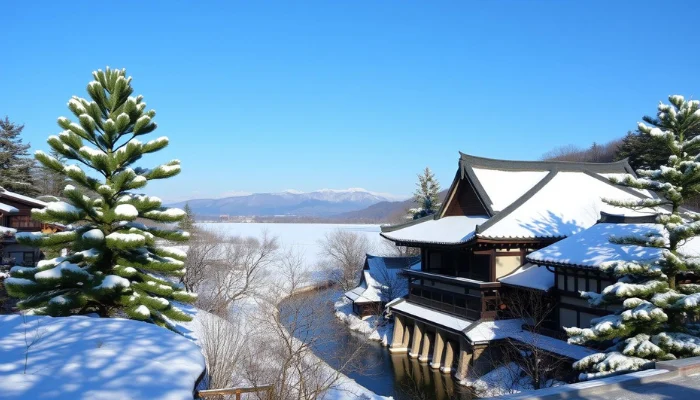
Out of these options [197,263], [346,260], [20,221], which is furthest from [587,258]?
[346,260]

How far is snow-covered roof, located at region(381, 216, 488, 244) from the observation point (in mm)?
18281

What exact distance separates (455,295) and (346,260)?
20.8 metres

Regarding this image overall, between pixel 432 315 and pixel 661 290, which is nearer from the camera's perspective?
pixel 661 290

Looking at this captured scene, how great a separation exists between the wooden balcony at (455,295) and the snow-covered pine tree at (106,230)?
973 centimetres

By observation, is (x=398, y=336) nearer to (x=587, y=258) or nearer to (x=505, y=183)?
(x=505, y=183)

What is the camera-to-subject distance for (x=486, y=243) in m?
16.5

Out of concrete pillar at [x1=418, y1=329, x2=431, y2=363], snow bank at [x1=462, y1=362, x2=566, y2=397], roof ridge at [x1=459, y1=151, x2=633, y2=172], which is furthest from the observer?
roof ridge at [x1=459, y1=151, x2=633, y2=172]

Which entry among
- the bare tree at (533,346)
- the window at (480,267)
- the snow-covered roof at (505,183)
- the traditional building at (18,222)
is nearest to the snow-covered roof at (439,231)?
the snow-covered roof at (505,183)

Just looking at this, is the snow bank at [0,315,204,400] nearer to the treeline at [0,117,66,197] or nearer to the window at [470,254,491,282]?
the window at [470,254,491,282]

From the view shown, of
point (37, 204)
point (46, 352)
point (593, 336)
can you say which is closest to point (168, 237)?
point (46, 352)

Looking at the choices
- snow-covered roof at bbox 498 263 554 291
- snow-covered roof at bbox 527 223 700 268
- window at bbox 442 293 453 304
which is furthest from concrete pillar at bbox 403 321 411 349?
snow-covered roof at bbox 527 223 700 268

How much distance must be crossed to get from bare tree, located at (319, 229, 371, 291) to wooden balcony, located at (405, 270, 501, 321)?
596 inches

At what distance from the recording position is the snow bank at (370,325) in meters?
23.9

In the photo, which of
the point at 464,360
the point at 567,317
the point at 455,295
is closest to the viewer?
the point at 567,317
